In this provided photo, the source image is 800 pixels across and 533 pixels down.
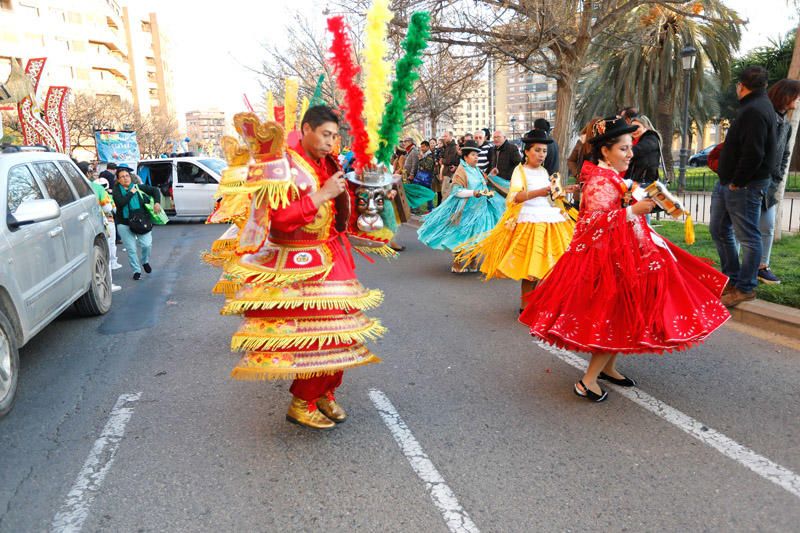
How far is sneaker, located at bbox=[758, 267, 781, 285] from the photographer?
19.5 ft

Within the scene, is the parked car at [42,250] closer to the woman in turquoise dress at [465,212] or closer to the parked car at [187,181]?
the woman in turquoise dress at [465,212]

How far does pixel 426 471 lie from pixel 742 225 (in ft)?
13.6

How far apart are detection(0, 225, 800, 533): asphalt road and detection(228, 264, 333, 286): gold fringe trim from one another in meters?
0.98

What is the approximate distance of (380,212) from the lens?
320 cm

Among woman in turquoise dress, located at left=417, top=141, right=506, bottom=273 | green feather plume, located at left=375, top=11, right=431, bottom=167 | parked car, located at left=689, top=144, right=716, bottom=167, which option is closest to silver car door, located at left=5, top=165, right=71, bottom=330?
green feather plume, located at left=375, top=11, right=431, bottom=167

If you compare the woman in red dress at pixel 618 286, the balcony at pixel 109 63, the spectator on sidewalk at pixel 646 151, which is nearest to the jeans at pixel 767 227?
the spectator on sidewalk at pixel 646 151

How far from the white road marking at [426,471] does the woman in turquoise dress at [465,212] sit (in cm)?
426

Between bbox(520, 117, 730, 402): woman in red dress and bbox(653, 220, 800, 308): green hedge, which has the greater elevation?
bbox(520, 117, 730, 402): woman in red dress

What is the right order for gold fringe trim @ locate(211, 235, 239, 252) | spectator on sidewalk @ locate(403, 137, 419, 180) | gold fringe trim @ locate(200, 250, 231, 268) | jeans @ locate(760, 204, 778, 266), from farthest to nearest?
spectator on sidewalk @ locate(403, 137, 419, 180), jeans @ locate(760, 204, 778, 266), gold fringe trim @ locate(200, 250, 231, 268), gold fringe trim @ locate(211, 235, 239, 252)

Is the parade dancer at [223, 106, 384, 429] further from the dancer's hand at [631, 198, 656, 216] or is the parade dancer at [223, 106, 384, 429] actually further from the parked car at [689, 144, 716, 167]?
the parked car at [689, 144, 716, 167]

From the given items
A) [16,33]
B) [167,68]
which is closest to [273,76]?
[16,33]

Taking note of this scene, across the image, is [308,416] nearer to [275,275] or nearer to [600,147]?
[275,275]

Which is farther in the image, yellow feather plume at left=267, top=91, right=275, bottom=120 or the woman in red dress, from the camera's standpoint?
the woman in red dress

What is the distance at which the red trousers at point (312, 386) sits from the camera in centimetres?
336
